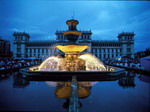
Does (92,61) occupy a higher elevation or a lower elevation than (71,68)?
higher

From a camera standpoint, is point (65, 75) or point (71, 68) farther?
point (71, 68)

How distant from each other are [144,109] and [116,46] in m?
69.3

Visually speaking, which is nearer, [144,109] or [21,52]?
[144,109]

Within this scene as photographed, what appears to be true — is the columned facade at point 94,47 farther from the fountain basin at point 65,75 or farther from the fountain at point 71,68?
the fountain basin at point 65,75

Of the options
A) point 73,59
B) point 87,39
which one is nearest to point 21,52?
point 87,39

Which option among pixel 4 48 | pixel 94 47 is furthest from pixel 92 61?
pixel 4 48

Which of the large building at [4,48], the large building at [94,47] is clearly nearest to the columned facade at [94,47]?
the large building at [94,47]

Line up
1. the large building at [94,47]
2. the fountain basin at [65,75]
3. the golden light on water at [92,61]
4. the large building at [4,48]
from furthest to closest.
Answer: the large building at [4,48] → the large building at [94,47] → the golden light on water at [92,61] → the fountain basin at [65,75]

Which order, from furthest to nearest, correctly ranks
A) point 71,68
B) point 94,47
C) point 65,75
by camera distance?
1. point 94,47
2. point 71,68
3. point 65,75

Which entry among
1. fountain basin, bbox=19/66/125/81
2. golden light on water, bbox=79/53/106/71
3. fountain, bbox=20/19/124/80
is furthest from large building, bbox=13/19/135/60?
fountain basin, bbox=19/66/125/81

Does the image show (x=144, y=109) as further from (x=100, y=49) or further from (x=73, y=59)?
(x=100, y=49)

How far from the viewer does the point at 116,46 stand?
6738cm

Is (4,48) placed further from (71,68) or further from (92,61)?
(71,68)

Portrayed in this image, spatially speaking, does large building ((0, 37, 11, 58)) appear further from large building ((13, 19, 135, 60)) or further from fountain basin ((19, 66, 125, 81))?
fountain basin ((19, 66, 125, 81))
